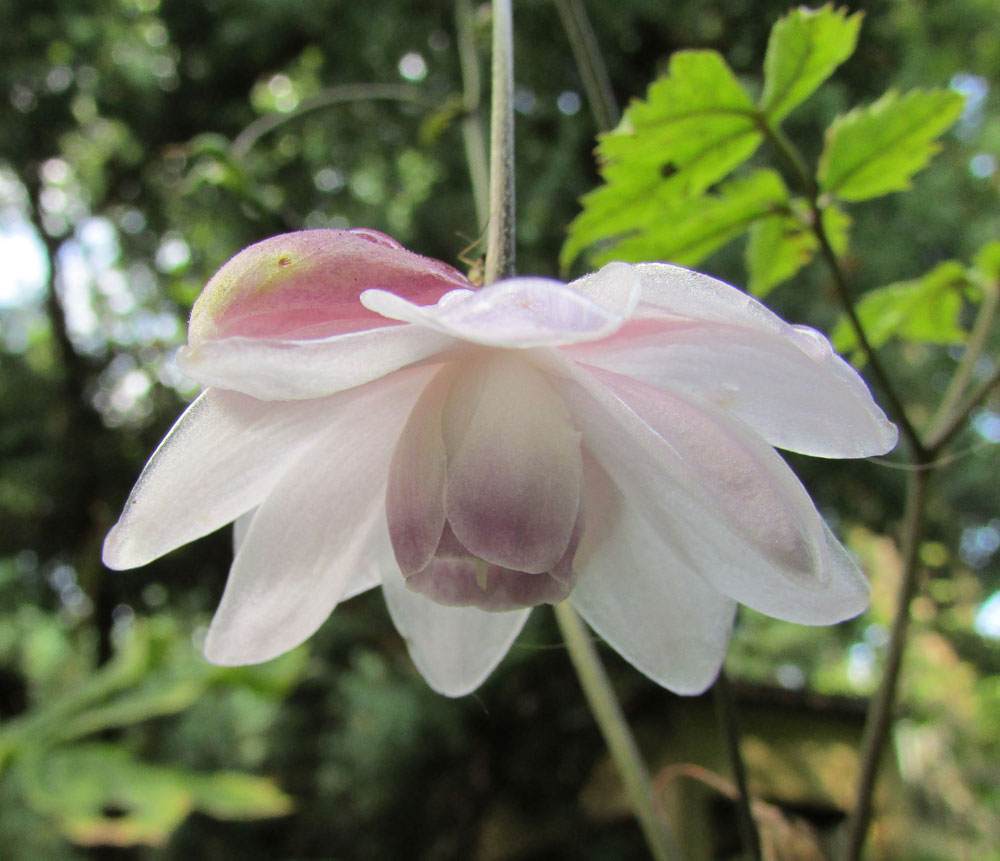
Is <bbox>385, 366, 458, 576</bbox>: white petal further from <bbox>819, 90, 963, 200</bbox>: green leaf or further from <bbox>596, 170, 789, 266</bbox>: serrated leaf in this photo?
<bbox>819, 90, 963, 200</bbox>: green leaf

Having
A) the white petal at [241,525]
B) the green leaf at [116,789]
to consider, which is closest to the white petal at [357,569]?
the white petal at [241,525]

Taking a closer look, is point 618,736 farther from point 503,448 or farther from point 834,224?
Answer: point 834,224

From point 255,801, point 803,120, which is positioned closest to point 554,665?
point 255,801

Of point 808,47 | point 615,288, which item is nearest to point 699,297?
point 615,288

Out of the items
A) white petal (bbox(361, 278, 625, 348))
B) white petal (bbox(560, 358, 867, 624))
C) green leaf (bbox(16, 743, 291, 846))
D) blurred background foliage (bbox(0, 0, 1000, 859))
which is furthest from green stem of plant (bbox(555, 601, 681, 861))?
green leaf (bbox(16, 743, 291, 846))

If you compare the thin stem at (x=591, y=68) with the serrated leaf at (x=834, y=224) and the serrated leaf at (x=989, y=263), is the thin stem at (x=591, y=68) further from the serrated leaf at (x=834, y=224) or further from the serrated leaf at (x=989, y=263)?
the serrated leaf at (x=989, y=263)

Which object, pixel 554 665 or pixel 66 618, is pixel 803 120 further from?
pixel 66 618
